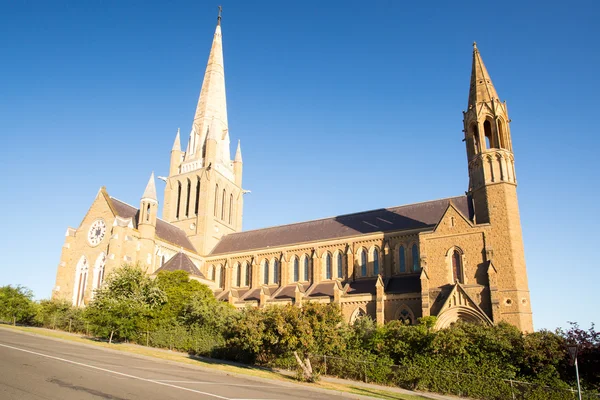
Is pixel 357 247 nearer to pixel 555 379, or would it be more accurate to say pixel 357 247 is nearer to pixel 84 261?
pixel 555 379

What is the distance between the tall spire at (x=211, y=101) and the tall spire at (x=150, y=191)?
12.8 metres

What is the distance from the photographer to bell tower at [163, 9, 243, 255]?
5400 centimetres

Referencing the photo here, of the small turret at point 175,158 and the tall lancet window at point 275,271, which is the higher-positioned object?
the small turret at point 175,158

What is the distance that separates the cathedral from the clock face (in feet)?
0.36

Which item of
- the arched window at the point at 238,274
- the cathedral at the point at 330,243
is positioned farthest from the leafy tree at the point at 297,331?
the arched window at the point at 238,274

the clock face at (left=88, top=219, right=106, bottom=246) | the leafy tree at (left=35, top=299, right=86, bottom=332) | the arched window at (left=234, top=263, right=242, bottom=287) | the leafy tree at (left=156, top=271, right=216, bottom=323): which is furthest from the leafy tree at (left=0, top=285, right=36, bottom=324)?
the arched window at (left=234, top=263, right=242, bottom=287)

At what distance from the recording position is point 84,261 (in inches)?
1777

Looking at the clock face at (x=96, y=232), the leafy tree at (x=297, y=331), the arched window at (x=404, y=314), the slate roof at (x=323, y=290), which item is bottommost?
the leafy tree at (x=297, y=331)

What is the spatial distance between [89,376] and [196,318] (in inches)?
603

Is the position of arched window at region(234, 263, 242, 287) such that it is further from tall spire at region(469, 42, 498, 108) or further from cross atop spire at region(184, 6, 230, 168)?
tall spire at region(469, 42, 498, 108)

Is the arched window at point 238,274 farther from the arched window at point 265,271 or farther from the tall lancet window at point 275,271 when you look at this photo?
the tall lancet window at point 275,271

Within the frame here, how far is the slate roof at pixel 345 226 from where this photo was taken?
39.7 meters

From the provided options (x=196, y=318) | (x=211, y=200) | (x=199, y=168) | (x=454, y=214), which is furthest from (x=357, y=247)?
(x=199, y=168)

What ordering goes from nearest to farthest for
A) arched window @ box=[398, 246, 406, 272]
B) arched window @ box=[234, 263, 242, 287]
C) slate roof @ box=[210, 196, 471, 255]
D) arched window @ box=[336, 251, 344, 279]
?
arched window @ box=[398, 246, 406, 272] < slate roof @ box=[210, 196, 471, 255] < arched window @ box=[336, 251, 344, 279] < arched window @ box=[234, 263, 242, 287]
